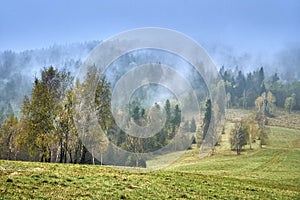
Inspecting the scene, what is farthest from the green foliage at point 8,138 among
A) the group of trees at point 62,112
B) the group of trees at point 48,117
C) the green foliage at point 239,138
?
the green foliage at point 239,138

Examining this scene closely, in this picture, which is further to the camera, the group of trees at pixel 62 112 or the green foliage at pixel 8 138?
the green foliage at pixel 8 138

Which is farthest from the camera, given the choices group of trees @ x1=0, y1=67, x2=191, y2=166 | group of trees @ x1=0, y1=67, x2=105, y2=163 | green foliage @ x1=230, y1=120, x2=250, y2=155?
green foliage @ x1=230, y1=120, x2=250, y2=155

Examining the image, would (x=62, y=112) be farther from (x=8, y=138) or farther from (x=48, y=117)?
(x=8, y=138)

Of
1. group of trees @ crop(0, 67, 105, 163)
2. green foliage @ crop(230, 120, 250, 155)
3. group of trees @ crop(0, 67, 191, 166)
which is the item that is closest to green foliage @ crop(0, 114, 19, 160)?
group of trees @ crop(0, 67, 105, 163)

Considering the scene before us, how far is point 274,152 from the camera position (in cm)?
11175

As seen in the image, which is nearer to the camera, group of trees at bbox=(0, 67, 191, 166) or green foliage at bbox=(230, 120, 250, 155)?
group of trees at bbox=(0, 67, 191, 166)

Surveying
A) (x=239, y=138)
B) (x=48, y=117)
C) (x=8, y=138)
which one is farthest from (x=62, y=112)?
(x=239, y=138)

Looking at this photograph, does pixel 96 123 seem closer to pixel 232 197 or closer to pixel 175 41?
pixel 175 41

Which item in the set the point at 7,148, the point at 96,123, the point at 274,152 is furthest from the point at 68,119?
the point at 274,152

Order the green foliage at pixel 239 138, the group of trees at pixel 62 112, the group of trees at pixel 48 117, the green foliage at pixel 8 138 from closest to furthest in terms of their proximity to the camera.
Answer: the group of trees at pixel 62 112, the group of trees at pixel 48 117, the green foliage at pixel 8 138, the green foliage at pixel 239 138

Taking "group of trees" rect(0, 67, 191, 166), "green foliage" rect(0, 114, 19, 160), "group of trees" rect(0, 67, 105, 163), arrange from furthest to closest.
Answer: "green foliage" rect(0, 114, 19, 160), "group of trees" rect(0, 67, 105, 163), "group of trees" rect(0, 67, 191, 166)

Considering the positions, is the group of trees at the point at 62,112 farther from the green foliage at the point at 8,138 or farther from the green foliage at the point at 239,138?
the green foliage at the point at 239,138

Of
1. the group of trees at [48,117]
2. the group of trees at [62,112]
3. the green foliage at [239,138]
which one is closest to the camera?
the group of trees at [62,112]

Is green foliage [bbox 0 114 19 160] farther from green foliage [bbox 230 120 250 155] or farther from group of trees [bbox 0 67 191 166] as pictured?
green foliage [bbox 230 120 250 155]
